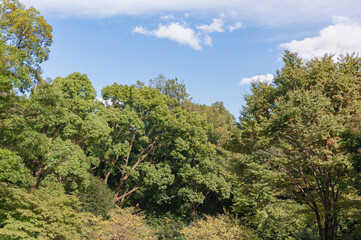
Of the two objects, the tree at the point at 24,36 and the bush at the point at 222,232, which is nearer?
the tree at the point at 24,36

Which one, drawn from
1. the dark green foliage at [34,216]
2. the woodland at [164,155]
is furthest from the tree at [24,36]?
the dark green foliage at [34,216]

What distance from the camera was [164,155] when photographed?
933 inches

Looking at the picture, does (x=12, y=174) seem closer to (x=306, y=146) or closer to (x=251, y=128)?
(x=306, y=146)

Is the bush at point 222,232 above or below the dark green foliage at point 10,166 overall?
below

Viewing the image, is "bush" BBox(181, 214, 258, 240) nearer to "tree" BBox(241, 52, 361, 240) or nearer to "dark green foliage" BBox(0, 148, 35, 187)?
"tree" BBox(241, 52, 361, 240)

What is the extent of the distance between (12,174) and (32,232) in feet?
A: 7.82

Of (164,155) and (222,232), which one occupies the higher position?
(164,155)

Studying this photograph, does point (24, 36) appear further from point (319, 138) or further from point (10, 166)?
point (319, 138)

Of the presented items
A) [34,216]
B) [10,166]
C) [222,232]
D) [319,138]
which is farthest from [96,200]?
[319,138]

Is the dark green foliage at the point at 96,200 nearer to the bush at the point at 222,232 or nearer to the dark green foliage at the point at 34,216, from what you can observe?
the dark green foliage at the point at 34,216

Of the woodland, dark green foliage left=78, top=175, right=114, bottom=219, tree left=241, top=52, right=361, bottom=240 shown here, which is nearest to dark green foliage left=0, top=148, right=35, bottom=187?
the woodland

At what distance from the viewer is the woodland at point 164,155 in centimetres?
1052

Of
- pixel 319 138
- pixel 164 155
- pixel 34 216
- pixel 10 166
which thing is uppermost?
pixel 319 138

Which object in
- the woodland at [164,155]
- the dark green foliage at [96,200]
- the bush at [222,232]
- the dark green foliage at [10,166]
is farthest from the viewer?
the dark green foliage at [96,200]
